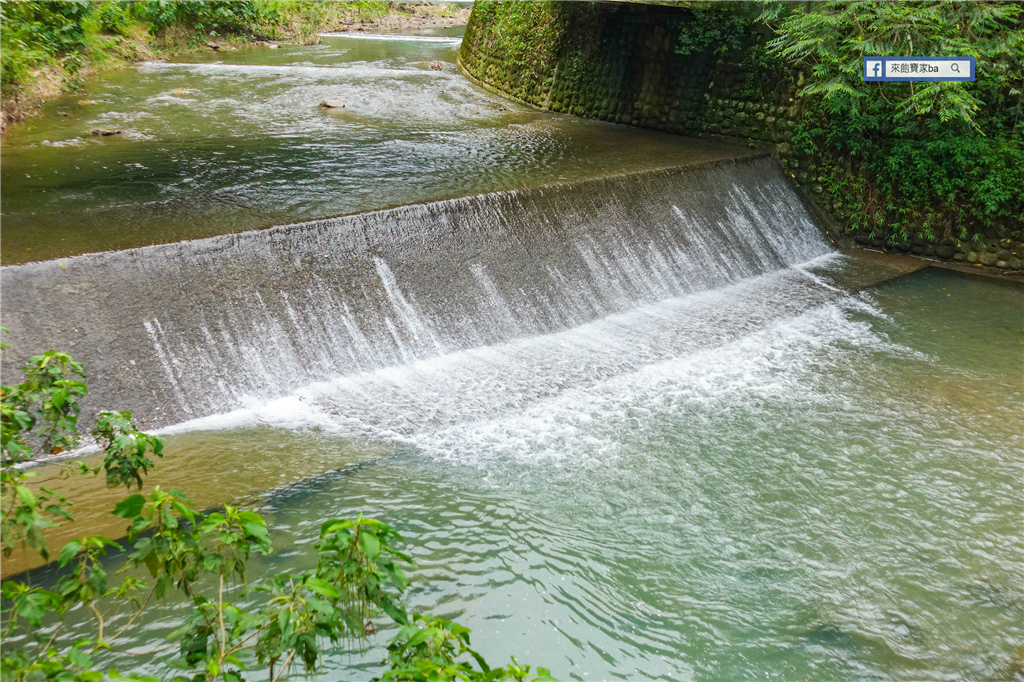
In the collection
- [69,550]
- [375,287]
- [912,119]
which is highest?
[912,119]

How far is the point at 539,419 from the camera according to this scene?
16.4ft

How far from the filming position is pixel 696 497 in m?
4.31

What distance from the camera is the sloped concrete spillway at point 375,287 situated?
15.6ft

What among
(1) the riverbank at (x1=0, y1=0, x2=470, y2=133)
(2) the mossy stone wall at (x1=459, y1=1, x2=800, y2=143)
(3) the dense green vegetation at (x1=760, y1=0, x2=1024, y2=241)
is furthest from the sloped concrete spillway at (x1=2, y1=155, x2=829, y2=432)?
(1) the riverbank at (x1=0, y1=0, x2=470, y2=133)

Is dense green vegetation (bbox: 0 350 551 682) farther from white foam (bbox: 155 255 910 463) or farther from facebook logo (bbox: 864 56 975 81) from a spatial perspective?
facebook logo (bbox: 864 56 975 81)

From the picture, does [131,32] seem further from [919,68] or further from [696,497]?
[696,497]

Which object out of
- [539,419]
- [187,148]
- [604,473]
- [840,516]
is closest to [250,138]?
[187,148]

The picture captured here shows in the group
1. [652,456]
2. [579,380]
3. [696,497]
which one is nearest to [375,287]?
[579,380]

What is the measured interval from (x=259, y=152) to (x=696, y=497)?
6.02 metres

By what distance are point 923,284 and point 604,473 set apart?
5.11 meters

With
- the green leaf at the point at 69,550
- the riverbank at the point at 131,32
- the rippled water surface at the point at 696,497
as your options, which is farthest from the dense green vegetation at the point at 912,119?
the riverbank at the point at 131,32

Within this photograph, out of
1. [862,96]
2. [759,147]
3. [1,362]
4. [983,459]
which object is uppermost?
[862,96]

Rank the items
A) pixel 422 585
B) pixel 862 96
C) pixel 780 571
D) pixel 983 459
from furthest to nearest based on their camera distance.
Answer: pixel 862 96 < pixel 983 459 < pixel 780 571 < pixel 422 585

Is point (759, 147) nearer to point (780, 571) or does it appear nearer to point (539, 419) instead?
point (539, 419)
